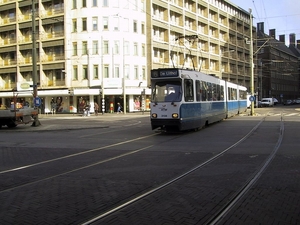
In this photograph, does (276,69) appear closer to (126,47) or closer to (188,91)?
(126,47)

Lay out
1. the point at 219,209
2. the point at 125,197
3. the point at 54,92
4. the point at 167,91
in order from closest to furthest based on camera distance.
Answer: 1. the point at 219,209
2. the point at 125,197
3. the point at 167,91
4. the point at 54,92

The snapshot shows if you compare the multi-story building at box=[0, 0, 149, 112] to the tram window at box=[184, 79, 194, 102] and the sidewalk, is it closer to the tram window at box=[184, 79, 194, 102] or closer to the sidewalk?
the sidewalk

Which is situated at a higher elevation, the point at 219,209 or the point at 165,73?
the point at 165,73

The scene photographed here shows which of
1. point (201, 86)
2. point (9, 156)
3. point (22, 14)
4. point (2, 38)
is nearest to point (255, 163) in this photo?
point (9, 156)

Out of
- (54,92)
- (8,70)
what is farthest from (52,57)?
(8,70)

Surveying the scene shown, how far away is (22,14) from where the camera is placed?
5959 cm

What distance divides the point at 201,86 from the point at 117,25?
36456 millimetres

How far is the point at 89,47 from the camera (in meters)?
53.1

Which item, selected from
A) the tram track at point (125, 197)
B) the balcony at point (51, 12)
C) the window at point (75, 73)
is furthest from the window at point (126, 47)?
the tram track at point (125, 197)

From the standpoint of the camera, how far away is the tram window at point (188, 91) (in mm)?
17581

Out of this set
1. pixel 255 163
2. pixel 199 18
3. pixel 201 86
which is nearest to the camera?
pixel 255 163

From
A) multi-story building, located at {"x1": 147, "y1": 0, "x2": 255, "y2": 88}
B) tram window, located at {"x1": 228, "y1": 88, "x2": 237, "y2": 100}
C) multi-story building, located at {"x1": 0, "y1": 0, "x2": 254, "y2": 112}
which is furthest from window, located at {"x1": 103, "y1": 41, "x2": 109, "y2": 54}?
tram window, located at {"x1": 228, "y1": 88, "x2": 237, "y2": 100}

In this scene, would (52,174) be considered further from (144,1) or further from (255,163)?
(144,1)

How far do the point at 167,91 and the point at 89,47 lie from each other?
37888mm
